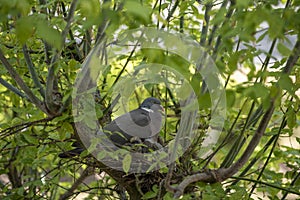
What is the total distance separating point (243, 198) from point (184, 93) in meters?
0.64

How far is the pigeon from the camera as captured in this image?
9.01 ft

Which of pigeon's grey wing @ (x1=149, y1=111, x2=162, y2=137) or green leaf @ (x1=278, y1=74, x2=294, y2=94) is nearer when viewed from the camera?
green leaf @ (x1=278, y1=74, x2=294, y2=94)

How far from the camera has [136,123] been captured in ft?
10.6

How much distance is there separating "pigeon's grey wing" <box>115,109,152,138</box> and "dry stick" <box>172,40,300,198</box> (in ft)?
2.38

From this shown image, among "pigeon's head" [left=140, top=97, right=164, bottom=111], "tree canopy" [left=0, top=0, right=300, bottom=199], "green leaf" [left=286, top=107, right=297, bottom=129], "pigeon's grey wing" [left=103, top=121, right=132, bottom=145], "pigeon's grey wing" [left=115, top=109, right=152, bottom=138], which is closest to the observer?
"tree canopy" [left=0, top=0, right=300, bottom=199]


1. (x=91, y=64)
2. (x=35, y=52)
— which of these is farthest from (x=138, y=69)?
(x=35, y=52)

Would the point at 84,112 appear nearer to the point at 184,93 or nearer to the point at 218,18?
the point at 184,93

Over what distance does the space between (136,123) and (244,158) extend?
4.05 ft

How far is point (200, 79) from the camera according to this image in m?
2.09

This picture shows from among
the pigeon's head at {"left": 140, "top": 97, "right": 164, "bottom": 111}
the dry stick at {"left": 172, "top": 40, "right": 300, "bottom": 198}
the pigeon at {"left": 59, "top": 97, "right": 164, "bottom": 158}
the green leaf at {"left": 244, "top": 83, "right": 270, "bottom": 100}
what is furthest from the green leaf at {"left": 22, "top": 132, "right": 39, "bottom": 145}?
the green leaf at {"left": 244, "top": 83, "right": 270, "bottom": 100}

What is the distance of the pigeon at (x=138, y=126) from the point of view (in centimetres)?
275

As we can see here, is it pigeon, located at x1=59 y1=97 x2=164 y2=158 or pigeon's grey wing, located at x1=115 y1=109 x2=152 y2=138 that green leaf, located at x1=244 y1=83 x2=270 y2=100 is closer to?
pigeon, located at x1=59 y1=97 x2=164 y2=158

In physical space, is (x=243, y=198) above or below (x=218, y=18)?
below

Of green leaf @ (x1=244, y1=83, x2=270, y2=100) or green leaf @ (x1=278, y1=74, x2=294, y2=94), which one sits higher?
green leaf @ (x1=278, y1=74, x2=294, y2=94)
